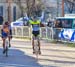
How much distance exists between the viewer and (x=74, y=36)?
29.7m

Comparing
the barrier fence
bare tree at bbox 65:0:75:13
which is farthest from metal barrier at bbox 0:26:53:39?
bare tree at bbox 65:0:75:13

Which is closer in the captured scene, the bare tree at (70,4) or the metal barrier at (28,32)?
the metal barrier at (28,32)

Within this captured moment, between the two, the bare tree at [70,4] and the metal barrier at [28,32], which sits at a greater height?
the bare tree at [70,4]

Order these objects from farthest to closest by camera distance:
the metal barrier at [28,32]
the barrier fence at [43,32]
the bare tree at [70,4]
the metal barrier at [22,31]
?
the bare tree at [70,4] < the metal barrier at [22,31] < the metal barrier at [28,32] < the barrier fence at [43,32]

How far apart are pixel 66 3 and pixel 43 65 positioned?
3788cm

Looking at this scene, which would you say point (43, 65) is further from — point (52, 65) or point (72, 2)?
point (72, 2)

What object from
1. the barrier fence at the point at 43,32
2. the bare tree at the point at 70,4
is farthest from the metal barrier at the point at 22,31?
the bare tree at the point at 70,4

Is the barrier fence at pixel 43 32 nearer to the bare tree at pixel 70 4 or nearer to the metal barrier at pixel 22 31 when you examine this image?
the metal barrier at pixel 22 31

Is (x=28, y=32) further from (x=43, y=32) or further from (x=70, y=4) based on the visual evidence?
(x=70, y=4)

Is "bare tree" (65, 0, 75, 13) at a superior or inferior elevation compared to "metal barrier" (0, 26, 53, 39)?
superior

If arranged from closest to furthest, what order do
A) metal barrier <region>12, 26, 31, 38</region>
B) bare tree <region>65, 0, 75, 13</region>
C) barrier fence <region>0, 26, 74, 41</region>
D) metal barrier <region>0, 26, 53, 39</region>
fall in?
barrier fence <region>0, 26, 74, 41</region> → metal barrier <region>0, 26, 53, 39</region> → metal barrier <region>12, 26, 31, 38</region> → bare tree <region>65, 0, 75, 13</region>

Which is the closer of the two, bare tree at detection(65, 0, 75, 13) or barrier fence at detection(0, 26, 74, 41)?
barrier fence at detection(0, 26, 74, 41)

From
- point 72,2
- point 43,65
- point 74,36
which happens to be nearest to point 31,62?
point 43,65

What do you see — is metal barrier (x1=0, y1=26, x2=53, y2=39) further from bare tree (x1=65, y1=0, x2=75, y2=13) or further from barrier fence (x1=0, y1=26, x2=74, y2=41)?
bare tree (x1=65, y1=0, x2=75, y2=13)
